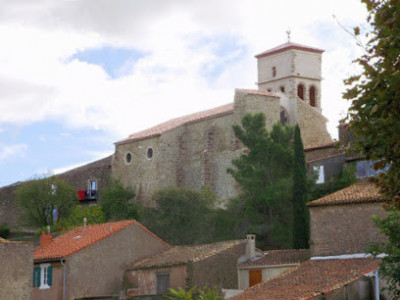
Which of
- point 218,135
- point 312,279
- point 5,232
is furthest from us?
point 5,232

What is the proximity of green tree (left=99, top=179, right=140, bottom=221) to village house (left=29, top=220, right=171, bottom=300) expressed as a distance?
1569cm

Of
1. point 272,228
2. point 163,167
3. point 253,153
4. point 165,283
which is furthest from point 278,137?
point 165,283

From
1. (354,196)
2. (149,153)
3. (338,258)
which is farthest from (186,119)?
(338,258)

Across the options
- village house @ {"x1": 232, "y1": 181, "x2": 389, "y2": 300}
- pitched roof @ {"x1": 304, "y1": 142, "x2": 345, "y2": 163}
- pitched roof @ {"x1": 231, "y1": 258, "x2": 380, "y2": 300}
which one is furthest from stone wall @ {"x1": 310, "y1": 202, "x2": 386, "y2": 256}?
pitched roof @ {"x1": 304, "y1": 142, "x2": 345, "y2": 163}

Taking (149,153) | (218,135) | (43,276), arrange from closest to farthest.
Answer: (43,276) < (218,135) < (149,153)

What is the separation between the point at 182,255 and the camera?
112 ft

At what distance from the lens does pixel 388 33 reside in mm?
13219

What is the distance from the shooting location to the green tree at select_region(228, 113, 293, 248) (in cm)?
4381

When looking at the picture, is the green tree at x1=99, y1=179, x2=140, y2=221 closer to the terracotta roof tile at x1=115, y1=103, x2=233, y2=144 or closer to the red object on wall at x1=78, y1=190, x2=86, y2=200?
the red object on wall at x1=78, y1=190, x2=86, y2=200

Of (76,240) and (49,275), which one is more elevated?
(76,240)

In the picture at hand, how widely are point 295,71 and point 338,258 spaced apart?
3619 centimetres

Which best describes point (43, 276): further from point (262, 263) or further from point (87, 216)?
point (87, 216)

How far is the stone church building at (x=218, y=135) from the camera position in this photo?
55625 mm

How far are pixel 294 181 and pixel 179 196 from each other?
1146cm
